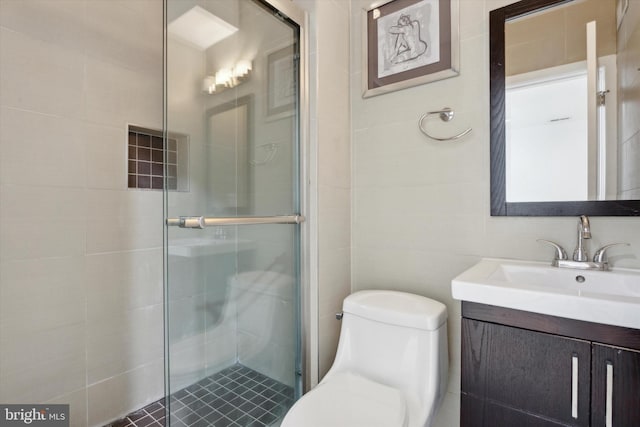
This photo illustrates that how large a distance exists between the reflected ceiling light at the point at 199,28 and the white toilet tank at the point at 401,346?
1143 mm

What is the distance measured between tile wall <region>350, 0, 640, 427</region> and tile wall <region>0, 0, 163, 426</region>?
1.14 metres

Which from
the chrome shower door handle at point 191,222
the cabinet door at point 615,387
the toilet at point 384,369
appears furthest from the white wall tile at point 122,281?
the cabinet door at point 615,387

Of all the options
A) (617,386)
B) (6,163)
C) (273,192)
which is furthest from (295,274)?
(6,163)

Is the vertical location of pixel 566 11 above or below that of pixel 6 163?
above

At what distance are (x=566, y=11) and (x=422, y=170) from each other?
746 millimetres

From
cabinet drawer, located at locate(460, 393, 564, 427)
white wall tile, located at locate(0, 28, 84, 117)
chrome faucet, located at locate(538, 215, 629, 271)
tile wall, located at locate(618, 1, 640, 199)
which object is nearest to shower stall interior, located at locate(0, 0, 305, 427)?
white wall tile, located at locate(0, 28, 84, 117)

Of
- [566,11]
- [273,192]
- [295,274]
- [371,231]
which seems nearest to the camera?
[566,11]

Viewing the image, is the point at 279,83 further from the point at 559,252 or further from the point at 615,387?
the point at 615,387

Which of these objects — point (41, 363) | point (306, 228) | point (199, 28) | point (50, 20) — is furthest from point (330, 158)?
point (41, 363)

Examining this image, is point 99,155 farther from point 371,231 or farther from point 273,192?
point 371,231

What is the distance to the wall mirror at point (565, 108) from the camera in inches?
40.4

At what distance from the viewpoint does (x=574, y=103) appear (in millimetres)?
1104

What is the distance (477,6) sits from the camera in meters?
1.27

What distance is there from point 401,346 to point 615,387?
595 millimetres
